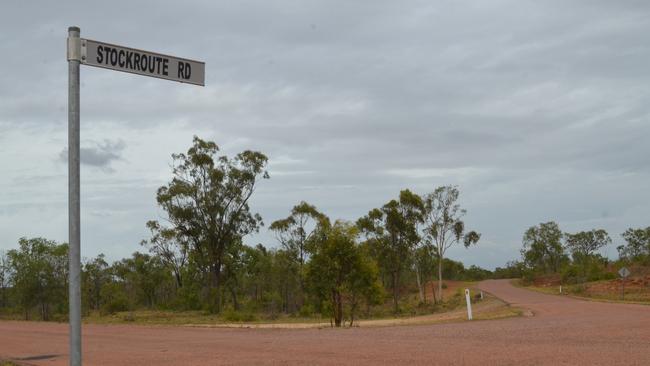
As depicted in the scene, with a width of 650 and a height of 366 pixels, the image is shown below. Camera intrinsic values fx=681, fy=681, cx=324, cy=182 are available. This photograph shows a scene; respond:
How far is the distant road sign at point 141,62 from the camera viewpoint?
6090 millimetres

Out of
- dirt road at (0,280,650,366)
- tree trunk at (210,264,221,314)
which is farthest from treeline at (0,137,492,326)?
dirt road at (0,280,650,366)

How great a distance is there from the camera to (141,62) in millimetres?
6363

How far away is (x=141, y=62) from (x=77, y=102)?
73cm

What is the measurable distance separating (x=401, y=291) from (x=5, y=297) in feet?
160

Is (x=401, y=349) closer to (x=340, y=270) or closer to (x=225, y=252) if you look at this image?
(x=340, y=270)

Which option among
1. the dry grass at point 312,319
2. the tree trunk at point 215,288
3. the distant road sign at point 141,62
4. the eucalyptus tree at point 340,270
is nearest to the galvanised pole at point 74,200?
the distant road sign at point 141,62

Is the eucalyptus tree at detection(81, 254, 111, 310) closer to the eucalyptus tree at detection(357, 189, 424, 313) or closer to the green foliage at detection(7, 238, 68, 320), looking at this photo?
the green foliage at detection(7, 238, 68, 320)

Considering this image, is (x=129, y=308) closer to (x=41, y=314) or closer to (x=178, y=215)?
(x=41, y=314)

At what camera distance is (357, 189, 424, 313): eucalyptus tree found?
6000 centimetres

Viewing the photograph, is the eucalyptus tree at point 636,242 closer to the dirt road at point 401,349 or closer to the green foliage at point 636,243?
the green foliage at point 636,243

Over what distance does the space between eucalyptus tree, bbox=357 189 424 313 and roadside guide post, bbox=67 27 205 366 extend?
53.8m

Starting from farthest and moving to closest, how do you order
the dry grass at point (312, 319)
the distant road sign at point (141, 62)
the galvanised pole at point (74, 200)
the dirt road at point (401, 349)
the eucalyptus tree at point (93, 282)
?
the eucalyptus tree at point (93, 282) < the dry grass at point (312, 319) < the dirt road at point (401, 349) < the distant road sign at point (141, 62) < the galvanised pole at point (74, 200)

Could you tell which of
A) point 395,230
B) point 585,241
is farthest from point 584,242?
point 395,230

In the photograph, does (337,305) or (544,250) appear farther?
(544,250)
